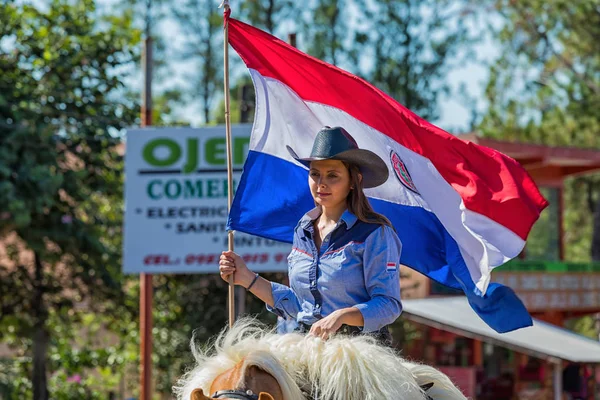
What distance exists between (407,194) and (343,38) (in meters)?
24.7

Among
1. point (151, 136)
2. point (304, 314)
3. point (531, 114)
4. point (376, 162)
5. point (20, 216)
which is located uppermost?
point (531, 114)

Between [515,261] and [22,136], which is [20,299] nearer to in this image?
[22,136]

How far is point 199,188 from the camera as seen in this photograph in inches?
518

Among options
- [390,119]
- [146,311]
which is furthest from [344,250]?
[146,311]

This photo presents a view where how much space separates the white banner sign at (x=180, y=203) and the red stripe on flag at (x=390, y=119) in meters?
8.01

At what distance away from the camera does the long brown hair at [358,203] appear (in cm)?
388

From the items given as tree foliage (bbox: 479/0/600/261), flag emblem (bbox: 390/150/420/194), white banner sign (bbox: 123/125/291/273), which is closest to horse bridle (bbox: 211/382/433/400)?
flag emblem (bbox: 390/150/420/194)

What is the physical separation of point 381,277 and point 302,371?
1.77 ft

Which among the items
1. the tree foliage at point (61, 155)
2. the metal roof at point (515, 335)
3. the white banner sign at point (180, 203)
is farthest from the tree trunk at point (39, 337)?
the metal roof at point (515, 335)

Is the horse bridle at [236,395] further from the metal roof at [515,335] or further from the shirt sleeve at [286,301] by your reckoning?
the metal roof at [515,335]

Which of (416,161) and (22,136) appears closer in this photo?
(416,161)

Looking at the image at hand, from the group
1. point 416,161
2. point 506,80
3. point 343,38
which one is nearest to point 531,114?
point 506,80

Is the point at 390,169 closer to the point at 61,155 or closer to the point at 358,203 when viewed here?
the point at 358,203

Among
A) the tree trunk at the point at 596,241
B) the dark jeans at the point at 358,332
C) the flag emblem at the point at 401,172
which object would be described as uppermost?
the tree trunk at the point at 596,241
